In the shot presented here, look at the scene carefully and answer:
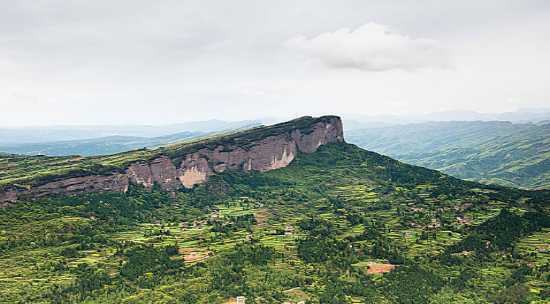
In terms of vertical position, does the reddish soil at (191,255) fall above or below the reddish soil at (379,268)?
above

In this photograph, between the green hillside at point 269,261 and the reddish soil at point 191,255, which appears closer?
the green hillside at point 269,261

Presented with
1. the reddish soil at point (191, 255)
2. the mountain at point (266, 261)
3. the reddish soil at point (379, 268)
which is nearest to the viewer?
the mountain at point (266, 261)

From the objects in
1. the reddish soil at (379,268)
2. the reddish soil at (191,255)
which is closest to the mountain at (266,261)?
the reddish soil at (379,268)

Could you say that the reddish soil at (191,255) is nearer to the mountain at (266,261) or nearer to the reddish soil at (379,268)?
the mountain at (266,261)

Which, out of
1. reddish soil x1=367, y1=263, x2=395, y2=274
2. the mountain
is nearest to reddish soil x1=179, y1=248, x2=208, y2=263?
the mountain

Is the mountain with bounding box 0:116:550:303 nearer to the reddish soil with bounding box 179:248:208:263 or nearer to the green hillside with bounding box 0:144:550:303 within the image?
the green hillside with bounding box 0:144:550:303

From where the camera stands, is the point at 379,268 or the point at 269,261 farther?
the point at 269,261

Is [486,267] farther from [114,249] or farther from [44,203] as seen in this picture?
[44,203]

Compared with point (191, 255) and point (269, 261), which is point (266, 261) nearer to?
point (269, 261)

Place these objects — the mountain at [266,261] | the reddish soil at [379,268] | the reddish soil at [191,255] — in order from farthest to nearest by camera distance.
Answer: the reddish soil at [191,255], the reddish soil at [379,268], the mountain at [266,261]

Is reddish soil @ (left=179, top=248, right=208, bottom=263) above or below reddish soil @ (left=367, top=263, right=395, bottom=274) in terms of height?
above

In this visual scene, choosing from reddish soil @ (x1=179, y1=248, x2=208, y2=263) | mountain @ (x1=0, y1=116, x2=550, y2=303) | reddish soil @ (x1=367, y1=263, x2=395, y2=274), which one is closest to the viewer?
mountain @ (x1=0, y1=116, x2=550, y2=303)

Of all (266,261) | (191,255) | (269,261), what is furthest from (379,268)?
(191,255)
